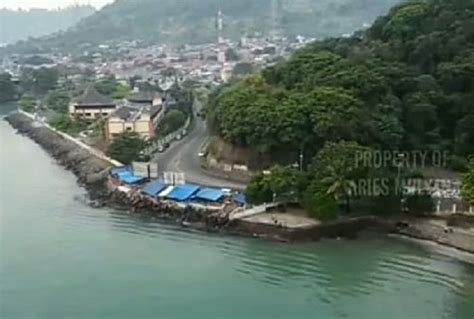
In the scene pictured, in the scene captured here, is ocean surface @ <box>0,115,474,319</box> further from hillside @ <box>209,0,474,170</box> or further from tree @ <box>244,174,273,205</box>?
hillside @ <box>209,0,474,170</box>

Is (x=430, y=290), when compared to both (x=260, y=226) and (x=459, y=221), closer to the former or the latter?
(x=459, y=221)

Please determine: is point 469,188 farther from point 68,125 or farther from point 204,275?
point 68,125

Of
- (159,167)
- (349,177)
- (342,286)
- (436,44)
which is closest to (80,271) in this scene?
(342,286)

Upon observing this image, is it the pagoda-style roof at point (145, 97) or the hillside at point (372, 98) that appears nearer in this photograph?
the hillside at point (372, 98)

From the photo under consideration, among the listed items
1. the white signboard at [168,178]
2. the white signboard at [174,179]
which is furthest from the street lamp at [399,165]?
the white signboard at [168,178]

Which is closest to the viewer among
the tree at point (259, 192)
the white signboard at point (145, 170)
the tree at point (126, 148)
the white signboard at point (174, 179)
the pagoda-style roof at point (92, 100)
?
the tree at point (259, 192)

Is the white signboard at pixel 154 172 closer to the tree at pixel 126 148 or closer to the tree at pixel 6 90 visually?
the tree at pixel 126 148

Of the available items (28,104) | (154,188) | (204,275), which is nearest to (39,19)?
(28,104)
